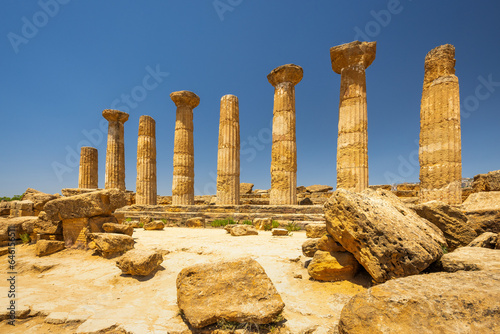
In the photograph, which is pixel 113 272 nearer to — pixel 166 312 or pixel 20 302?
pixel 20 302

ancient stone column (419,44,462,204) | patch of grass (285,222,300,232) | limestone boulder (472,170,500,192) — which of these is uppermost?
ancient stone column (419,44,462,204)

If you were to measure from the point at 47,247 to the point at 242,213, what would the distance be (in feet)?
22.2

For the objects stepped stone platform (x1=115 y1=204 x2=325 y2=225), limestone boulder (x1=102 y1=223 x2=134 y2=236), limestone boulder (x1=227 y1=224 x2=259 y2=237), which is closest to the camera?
limestone boulder (x1=102 y1=223 x2=134 y2=236)

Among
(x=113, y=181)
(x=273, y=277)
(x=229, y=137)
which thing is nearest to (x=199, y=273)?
(x=273, y=277)

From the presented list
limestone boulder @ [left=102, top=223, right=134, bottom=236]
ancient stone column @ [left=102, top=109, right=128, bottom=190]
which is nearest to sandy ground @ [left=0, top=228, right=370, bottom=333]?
limestone boulder @ [left=102, top=223, right=134, bottom=236]

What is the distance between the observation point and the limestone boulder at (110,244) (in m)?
4.86

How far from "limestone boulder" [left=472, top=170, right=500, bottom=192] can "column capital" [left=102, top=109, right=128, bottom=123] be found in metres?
19.5

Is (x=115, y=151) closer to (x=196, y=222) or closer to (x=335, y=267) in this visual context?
(x=196, y=222)

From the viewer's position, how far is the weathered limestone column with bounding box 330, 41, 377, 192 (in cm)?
1014

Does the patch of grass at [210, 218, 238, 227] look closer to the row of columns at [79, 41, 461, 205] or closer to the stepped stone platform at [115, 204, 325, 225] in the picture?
the stepped stone platform at [115, 204, 325, 225]

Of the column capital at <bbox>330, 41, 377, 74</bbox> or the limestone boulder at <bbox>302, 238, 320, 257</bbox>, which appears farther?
the column capital at <bbox>330, 41, 377, 74</bbox>

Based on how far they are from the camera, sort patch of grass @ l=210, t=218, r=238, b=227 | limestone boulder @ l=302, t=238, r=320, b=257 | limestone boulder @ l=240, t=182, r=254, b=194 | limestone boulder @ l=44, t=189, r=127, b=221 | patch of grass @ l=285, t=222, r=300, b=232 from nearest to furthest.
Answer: limestone boulder @ l=302, t=238, r=320, b=257
limestone boulder @ l=44, t=189, r=127, b=221
patch of grass @ l=285, t=222, r=300, b=232
patch of grass @ l=210, t=218, r=238, b=227
limestone boulder @ l=240, t=182, r=254, b=194

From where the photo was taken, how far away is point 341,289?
125 inches

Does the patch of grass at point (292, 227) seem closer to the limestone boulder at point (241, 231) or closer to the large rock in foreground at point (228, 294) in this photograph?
the limestone boulder at point (241, 231)
